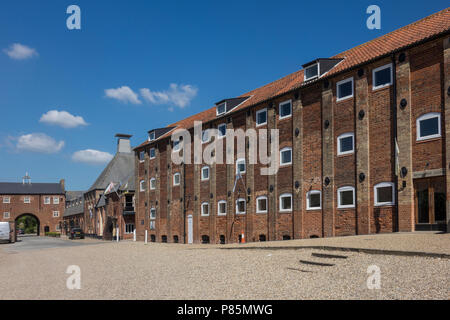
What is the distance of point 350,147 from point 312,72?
585 centimetres

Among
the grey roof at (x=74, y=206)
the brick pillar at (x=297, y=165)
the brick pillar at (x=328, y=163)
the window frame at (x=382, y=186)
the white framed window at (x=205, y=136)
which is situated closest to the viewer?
Result: the window frame at (x=382, y=186)

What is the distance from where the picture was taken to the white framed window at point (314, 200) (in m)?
24.2

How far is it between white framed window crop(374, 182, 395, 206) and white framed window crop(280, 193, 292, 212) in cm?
624

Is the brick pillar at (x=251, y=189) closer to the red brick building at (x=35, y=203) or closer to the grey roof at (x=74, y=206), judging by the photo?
the grey roof at (x=74, y=206)

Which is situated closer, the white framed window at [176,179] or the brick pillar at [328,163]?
the brick pillar at [328,163]

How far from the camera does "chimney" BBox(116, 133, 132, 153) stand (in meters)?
72.0

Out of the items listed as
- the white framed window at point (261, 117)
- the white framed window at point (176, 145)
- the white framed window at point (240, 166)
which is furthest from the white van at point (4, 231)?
the white framed window at point (261, 117)

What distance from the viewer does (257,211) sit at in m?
28.9

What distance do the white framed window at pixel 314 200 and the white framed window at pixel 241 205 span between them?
240 inches

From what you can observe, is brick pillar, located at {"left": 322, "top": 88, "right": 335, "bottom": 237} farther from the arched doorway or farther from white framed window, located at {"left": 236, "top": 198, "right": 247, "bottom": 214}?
the arched doorway

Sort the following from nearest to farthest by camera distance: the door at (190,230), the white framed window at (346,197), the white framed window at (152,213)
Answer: the white framed window at (346,197), the door at (190,230), the white framed window at (152,213)

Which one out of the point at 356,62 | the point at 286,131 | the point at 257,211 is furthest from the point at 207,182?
the point at 356,62

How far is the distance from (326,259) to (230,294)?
476 cm
